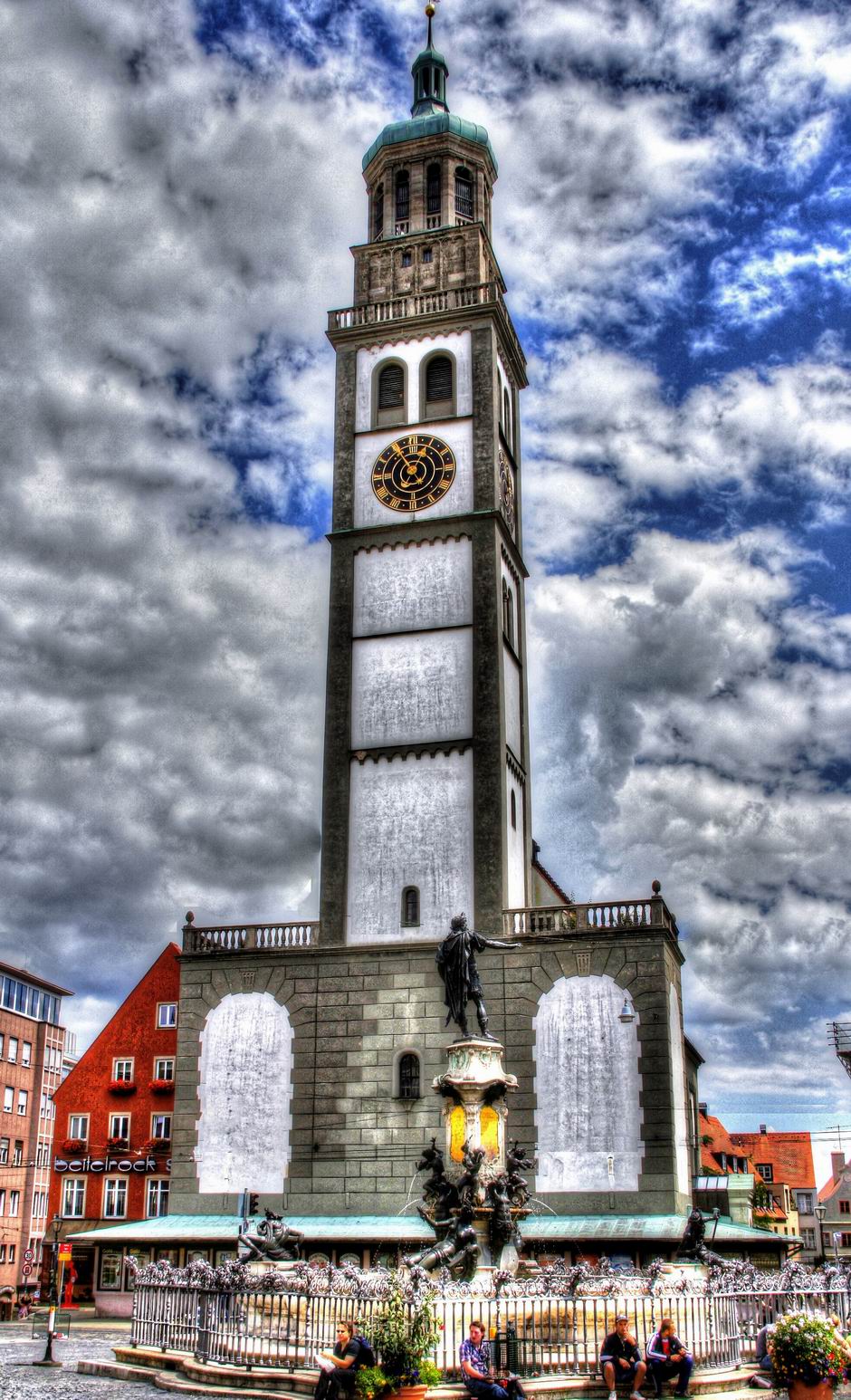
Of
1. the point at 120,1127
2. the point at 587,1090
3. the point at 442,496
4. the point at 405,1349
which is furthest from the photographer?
the point at 120,1127

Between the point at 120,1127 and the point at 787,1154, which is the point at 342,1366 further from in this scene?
the point at 787,1154

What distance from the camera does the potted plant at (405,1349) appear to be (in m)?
19.2

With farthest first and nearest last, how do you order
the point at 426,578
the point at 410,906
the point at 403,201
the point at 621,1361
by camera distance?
the point at 403,201, the point at 426,578, the point at 410,906, the point at 621,1361

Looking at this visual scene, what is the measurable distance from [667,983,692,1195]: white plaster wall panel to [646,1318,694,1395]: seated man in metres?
19.3

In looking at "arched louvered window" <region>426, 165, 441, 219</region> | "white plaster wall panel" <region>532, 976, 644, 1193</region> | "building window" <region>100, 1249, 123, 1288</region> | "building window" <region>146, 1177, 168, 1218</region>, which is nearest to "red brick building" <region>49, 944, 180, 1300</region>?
"building window" <region>146, 1177, 168, 1218</region>

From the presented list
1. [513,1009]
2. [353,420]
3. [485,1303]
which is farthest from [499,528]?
[485,1303]

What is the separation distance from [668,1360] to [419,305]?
41421 mm

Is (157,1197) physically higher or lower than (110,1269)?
higher

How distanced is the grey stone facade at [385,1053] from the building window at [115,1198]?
1556 cm

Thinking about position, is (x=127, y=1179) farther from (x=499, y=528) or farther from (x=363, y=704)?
(x=499, y=528)

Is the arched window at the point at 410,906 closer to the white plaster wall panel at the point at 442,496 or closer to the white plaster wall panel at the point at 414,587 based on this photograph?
the white plaster wall panel at the point at 414,587

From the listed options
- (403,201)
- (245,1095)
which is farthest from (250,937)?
(403,201)

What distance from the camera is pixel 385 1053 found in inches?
1690

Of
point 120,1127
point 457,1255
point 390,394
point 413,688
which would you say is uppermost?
point 390,394
